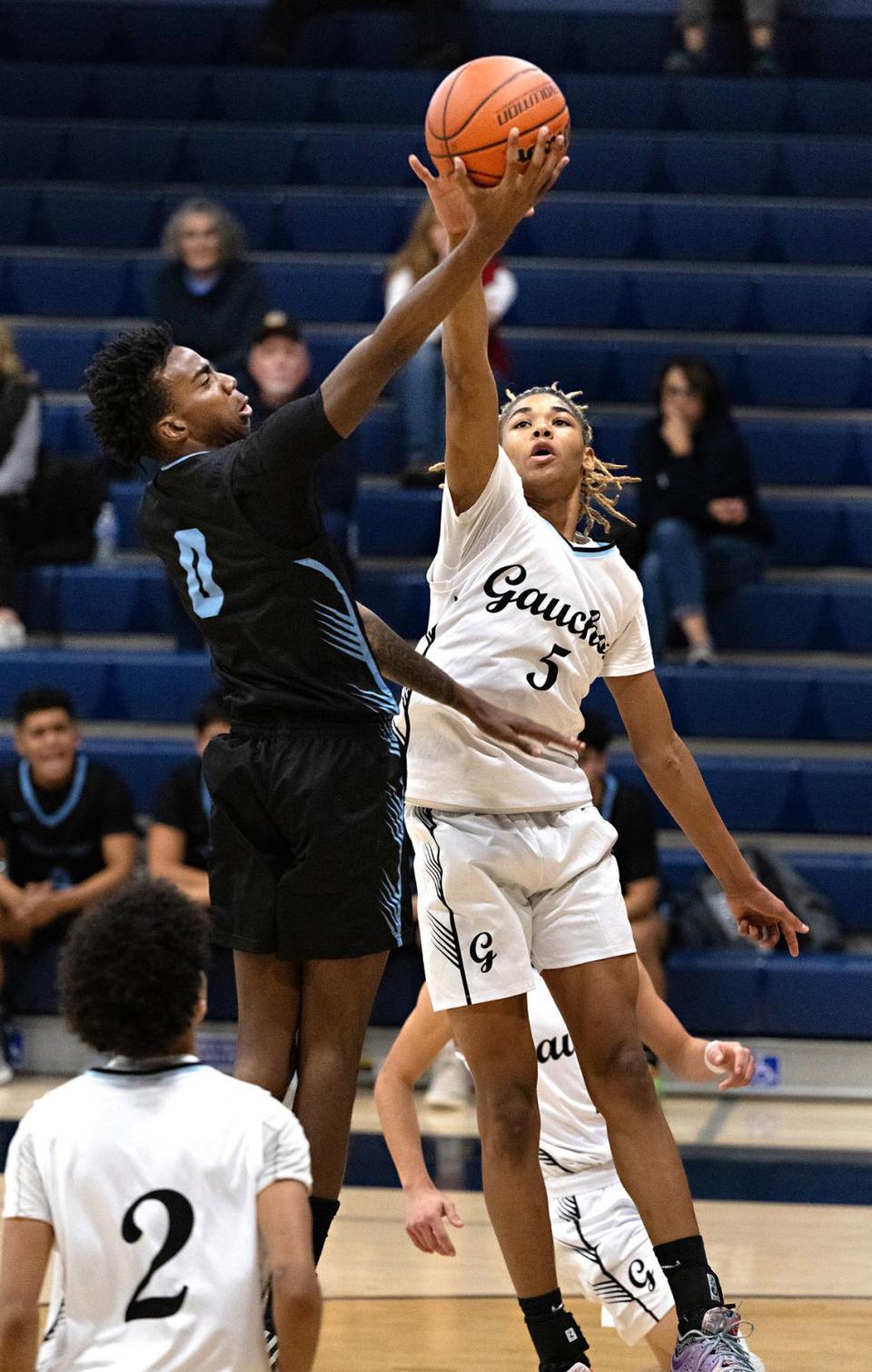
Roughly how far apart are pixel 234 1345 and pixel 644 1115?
3.48 feet

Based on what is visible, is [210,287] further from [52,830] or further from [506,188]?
[506,188]

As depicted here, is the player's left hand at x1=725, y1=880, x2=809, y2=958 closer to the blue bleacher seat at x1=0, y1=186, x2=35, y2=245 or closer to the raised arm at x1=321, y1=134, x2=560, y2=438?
the raised arm at x1=321, y1=134, x2=560, y2=438

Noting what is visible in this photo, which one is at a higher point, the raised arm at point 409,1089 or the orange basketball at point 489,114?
the orange basketball at point 489,114

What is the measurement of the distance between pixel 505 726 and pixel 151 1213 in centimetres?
104

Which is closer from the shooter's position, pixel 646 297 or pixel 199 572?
pixel 199 572

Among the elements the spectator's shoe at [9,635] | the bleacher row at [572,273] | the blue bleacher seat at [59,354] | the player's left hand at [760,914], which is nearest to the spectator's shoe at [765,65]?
the bleacher row at [572,273]

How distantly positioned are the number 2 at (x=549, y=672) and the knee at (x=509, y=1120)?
671 millimetres

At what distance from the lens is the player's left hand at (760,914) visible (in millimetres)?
3492

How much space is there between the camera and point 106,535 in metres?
8.20

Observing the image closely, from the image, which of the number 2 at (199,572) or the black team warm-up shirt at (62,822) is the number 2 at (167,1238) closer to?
the number 2 at (199,572)

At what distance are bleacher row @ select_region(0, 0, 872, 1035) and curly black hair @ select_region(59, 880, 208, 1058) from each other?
442cm

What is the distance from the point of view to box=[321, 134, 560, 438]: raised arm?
9.28ft

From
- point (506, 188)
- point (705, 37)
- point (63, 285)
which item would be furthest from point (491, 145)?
point (705, 37)

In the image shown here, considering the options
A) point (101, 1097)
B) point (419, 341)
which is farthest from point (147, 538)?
point (101, 1097)
